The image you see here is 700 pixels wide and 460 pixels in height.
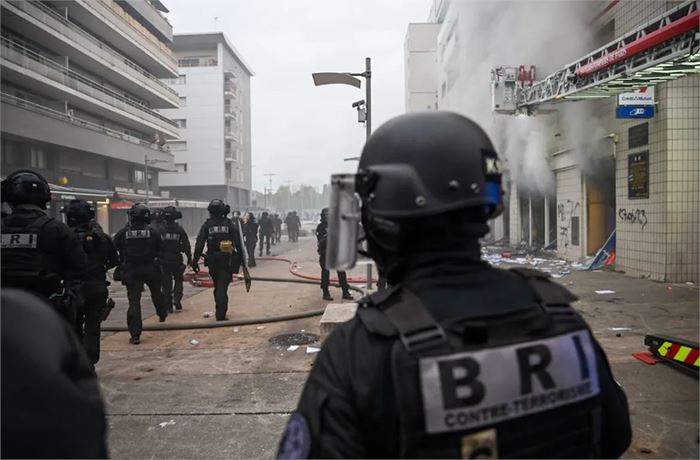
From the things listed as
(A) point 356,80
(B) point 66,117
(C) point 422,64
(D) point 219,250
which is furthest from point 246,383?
(C) point 422,64

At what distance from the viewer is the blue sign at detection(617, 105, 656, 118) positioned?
898 cm

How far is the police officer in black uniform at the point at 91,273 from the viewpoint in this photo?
462 cm

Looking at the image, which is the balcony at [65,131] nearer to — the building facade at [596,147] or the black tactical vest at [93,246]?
the black tactical vest at [93,246]

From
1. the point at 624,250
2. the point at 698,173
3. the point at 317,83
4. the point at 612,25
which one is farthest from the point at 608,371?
the point at 612,25

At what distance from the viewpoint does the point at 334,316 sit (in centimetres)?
515

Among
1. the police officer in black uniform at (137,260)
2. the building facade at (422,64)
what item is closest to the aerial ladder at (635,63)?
the police officer in black uniform at (137,260)

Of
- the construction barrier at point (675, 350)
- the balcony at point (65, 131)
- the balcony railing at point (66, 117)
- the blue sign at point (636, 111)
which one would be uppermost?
the balcony railing at point (66, 117)

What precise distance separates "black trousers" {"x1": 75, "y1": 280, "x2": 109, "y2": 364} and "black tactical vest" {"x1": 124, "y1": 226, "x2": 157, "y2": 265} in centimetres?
127

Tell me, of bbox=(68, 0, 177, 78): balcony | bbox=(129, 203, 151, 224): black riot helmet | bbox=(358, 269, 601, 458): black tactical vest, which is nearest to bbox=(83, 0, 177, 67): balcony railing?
bbox=(68, 0, 177, 78): balcony

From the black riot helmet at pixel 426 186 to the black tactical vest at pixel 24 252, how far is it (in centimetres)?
331

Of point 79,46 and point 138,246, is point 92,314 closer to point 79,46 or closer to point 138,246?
point 138,246

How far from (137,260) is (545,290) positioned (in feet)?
19.1

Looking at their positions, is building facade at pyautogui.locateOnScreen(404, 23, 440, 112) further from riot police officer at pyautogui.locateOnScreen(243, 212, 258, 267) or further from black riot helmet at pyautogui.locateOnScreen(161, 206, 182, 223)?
black riot helmet at pyautogui.locateOnScreen(161, 206, 182, 223)

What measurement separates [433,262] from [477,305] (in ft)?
0.49
